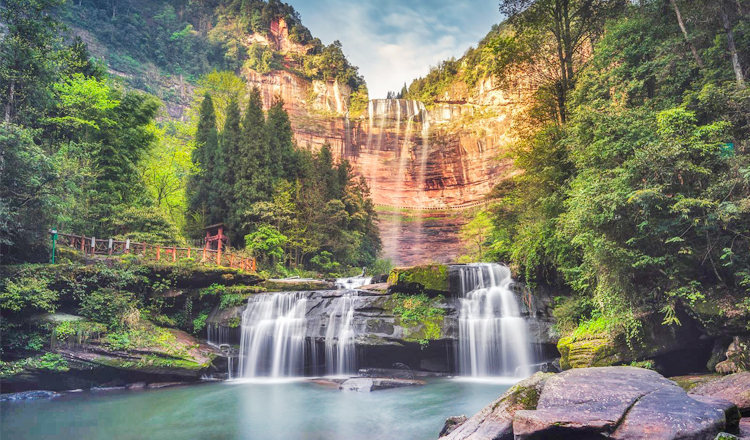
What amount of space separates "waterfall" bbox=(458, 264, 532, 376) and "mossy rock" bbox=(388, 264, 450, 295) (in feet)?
2.22

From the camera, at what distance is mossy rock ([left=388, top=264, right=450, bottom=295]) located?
14656 millimetres

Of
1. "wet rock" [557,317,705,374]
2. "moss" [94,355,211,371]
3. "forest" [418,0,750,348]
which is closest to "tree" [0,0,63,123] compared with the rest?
"moss" [94,355,211,371]

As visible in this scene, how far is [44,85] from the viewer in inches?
570

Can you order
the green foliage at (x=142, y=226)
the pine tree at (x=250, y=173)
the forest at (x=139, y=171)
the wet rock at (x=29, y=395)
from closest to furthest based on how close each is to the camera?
the wet rock at (x=29, y=395)
the forest at (x=139, y=171)
the green foliage at (x=142, y=226)
the pine tree at (x=250, y=173)

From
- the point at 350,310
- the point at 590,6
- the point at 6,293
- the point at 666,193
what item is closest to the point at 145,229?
the point at 6,293

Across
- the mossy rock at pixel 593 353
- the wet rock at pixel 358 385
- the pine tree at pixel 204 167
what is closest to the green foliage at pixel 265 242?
the pine tree at pixel 204 167

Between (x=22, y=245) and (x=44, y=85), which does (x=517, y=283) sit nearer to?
(x=22, y=245)

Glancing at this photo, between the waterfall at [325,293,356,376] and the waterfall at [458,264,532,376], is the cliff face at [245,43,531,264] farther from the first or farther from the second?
the waterfall at [325,293,356,376]

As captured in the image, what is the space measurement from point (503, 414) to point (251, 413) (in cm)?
683

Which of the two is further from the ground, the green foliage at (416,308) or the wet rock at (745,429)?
the green foliage at (416,308)

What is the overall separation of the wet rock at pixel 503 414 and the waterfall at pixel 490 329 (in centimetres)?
726

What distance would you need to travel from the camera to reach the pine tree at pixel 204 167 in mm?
26328

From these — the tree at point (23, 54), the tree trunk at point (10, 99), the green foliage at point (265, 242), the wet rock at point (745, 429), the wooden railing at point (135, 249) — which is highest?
the tree at point (23, 54)

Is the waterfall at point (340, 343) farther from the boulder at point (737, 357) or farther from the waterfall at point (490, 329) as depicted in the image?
the boulder at point (737, 357)
